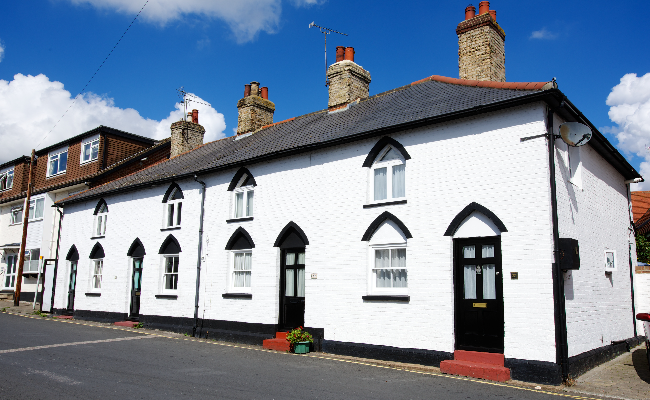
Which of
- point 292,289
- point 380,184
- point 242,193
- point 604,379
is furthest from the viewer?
point 242,193

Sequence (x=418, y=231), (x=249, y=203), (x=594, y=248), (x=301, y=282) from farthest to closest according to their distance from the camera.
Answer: (x=249, y=203), (x=301, y=282), (x=594, y=248), (x=418, y=231)

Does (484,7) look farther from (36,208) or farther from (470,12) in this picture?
(36,208)

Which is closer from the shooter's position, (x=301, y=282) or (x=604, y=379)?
(x=604, y=379)

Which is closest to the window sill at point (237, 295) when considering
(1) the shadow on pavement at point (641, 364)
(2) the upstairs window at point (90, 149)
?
(1) the shadow on pavement at point (641, 364)

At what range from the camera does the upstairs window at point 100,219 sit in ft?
70.8

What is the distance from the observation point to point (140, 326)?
59.9 feet

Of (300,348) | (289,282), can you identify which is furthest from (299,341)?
(289,282)

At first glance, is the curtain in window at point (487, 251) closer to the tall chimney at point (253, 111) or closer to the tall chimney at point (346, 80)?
the tall chimney at point (346, 80)

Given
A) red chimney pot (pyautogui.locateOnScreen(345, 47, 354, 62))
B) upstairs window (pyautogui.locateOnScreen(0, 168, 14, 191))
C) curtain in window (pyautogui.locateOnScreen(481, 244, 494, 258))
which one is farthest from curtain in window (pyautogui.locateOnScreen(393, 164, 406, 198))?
upstairs window (pyautogui.locateOnScreen(0, 168, 14, 191))

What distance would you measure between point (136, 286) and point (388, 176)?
39.9 feet

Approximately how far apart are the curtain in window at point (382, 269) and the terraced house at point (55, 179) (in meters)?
18.8

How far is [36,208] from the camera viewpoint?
29.7 meters

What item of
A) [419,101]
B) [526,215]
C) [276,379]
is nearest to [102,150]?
[419,101]

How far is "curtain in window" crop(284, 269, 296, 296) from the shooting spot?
1432 centimetres
